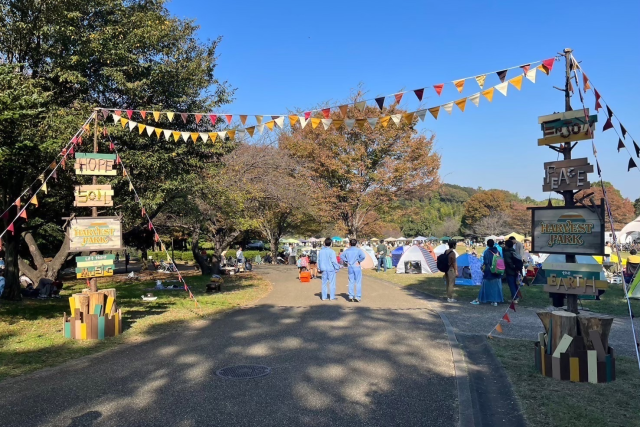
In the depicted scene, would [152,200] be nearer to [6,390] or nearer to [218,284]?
[218,284]

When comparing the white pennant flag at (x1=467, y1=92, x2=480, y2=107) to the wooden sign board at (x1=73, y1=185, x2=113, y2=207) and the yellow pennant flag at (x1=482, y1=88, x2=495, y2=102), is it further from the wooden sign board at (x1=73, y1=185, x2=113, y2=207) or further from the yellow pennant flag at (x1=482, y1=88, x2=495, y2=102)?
the wooden sign board at (x1=73, y1=185, x2=113, y2=207)

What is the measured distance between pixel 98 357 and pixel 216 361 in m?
1.79

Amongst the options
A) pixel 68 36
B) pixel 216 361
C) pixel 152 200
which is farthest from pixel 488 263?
pixel 68 36

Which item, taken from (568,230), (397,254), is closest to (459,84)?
(568,230)

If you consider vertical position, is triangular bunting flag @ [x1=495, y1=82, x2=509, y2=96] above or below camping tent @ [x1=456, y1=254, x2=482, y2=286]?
above

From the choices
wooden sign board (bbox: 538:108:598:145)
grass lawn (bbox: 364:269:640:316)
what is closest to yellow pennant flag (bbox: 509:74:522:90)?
wooden sign board (bbox: 538:108:598:145)

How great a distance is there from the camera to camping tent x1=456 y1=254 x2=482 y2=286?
16077 mm

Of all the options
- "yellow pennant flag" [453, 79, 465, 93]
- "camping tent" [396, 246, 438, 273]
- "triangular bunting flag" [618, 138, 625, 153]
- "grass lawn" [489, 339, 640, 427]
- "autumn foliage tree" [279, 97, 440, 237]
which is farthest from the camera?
"autumn foliage tree" [279, 97, 440, 237]

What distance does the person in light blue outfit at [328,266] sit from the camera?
37.7 ft

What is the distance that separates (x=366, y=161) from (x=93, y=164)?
65.2 feet

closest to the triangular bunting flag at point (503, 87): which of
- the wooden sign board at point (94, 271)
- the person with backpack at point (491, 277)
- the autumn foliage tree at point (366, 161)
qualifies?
the person with backpack at point (491, 277)

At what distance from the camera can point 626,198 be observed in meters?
69.1

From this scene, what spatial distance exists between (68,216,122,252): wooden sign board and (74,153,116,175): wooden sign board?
0.82 meters

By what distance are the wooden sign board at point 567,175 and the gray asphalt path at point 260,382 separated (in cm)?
266
